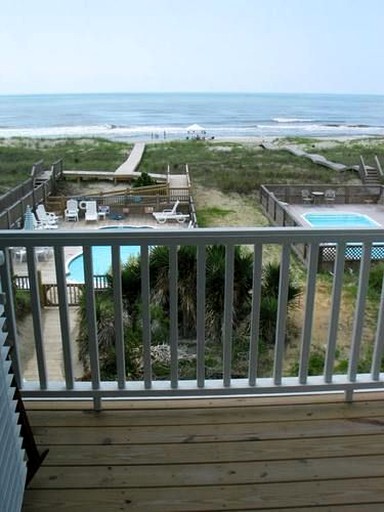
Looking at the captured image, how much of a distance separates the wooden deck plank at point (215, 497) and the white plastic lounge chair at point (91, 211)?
11544mm

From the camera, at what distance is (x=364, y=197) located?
14805mm

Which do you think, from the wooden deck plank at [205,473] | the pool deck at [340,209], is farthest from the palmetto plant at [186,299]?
the pool deck at [340,209]

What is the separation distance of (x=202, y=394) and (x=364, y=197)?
14.4 metres

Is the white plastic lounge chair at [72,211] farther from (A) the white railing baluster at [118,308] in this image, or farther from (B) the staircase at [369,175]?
(A) the white railing baluster at [118,308]

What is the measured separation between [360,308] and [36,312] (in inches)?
49.1

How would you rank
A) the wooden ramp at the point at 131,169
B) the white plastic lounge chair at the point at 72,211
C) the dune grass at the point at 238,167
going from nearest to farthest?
the white plastic lounge chair at the point at 72,211 → the dune grass at the point at 238,167 → the wooden ramp at the point at 131,169

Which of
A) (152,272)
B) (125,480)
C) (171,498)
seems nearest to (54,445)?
(125,480)

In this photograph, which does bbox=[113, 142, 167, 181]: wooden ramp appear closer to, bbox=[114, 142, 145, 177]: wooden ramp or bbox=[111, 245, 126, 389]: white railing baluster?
bbox=[114, 142, 145, 177]: wooden ramp

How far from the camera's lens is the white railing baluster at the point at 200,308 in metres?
1.62

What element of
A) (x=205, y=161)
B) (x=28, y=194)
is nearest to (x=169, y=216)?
(x=28, y=194)

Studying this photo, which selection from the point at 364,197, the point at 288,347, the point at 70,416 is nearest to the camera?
the point at 70,416

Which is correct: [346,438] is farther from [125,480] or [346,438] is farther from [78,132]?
[78,132]

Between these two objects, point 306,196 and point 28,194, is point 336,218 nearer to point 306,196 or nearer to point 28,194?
point 306,196

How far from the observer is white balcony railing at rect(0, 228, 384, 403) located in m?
1.57
